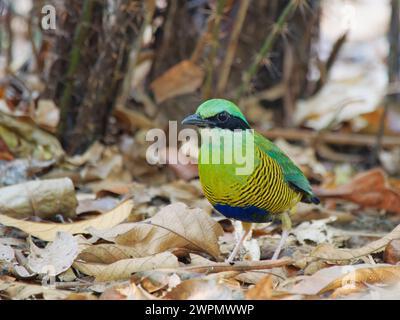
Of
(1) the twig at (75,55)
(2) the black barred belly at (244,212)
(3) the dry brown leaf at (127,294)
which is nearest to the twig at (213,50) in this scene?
(1) the twig at (75,55)

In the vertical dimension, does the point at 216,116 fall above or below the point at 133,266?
above

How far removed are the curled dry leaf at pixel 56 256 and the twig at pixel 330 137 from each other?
3.63 meters

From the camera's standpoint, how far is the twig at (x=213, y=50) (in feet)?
20.1

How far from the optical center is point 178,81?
22.3ft

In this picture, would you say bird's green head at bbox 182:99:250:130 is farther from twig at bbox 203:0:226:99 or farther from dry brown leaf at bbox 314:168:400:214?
dry brown leaf at bbox 314:168:400:214

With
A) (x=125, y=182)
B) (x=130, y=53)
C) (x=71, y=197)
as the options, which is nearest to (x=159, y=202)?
(x=125, y=182)

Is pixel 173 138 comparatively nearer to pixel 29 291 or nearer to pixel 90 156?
pixel 90 156

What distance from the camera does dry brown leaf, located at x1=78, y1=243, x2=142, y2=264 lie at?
4.41 meters

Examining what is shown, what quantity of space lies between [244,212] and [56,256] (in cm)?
115

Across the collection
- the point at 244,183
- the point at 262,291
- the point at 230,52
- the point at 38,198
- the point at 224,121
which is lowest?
the point at 262,291

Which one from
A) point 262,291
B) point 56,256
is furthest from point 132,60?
point 262,291

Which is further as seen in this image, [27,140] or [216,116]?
[27,140]

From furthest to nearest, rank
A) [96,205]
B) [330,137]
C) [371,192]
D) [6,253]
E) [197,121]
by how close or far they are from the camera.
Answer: [330,137] < [371,192] < [96,205] < [197,121] < [6,253]
